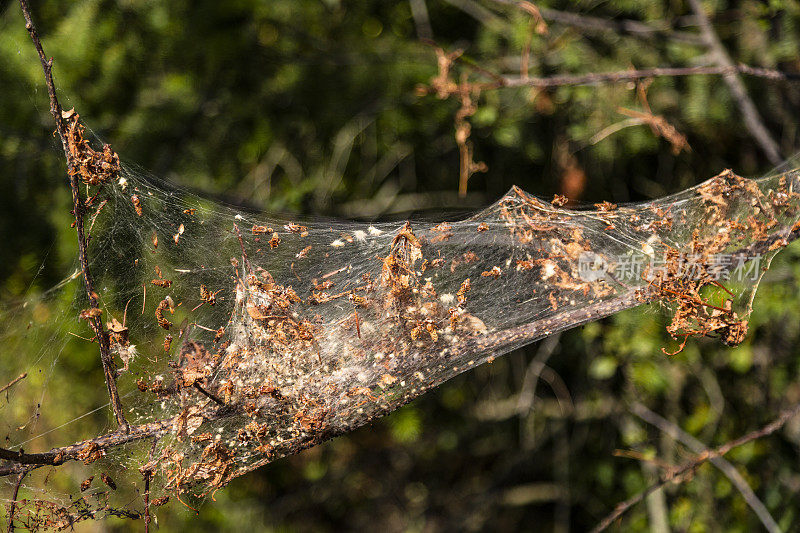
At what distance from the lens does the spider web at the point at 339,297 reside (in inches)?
61.4

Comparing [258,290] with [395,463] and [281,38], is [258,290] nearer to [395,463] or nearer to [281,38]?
[281,38]

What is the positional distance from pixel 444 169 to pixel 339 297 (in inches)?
115

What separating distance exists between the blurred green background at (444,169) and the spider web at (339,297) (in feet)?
4.15

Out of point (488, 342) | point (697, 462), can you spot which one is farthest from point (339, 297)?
point (697, 462)

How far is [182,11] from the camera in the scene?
3.72 meters

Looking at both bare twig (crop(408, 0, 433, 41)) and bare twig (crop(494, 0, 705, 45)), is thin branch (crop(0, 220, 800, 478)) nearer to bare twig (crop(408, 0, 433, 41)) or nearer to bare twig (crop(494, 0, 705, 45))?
bare twig (crop(494, 0, 705, 45))

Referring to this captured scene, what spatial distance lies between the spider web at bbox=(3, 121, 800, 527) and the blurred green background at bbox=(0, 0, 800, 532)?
1.26 m

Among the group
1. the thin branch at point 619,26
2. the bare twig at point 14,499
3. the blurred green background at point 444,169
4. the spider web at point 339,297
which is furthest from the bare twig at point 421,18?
the bare twig at point 14,499

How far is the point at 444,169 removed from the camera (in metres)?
4.51

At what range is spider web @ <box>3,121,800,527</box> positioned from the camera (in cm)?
156

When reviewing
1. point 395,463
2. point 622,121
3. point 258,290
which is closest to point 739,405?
point 622,121

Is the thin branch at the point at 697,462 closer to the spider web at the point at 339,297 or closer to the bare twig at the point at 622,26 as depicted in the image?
the spider web at the point at 339,297

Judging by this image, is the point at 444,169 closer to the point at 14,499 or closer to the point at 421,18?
the point at 421,18

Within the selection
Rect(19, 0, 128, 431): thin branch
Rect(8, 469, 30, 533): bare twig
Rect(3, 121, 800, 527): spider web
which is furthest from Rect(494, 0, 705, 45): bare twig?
Rect(8, 469, 30, 533): bare twig
